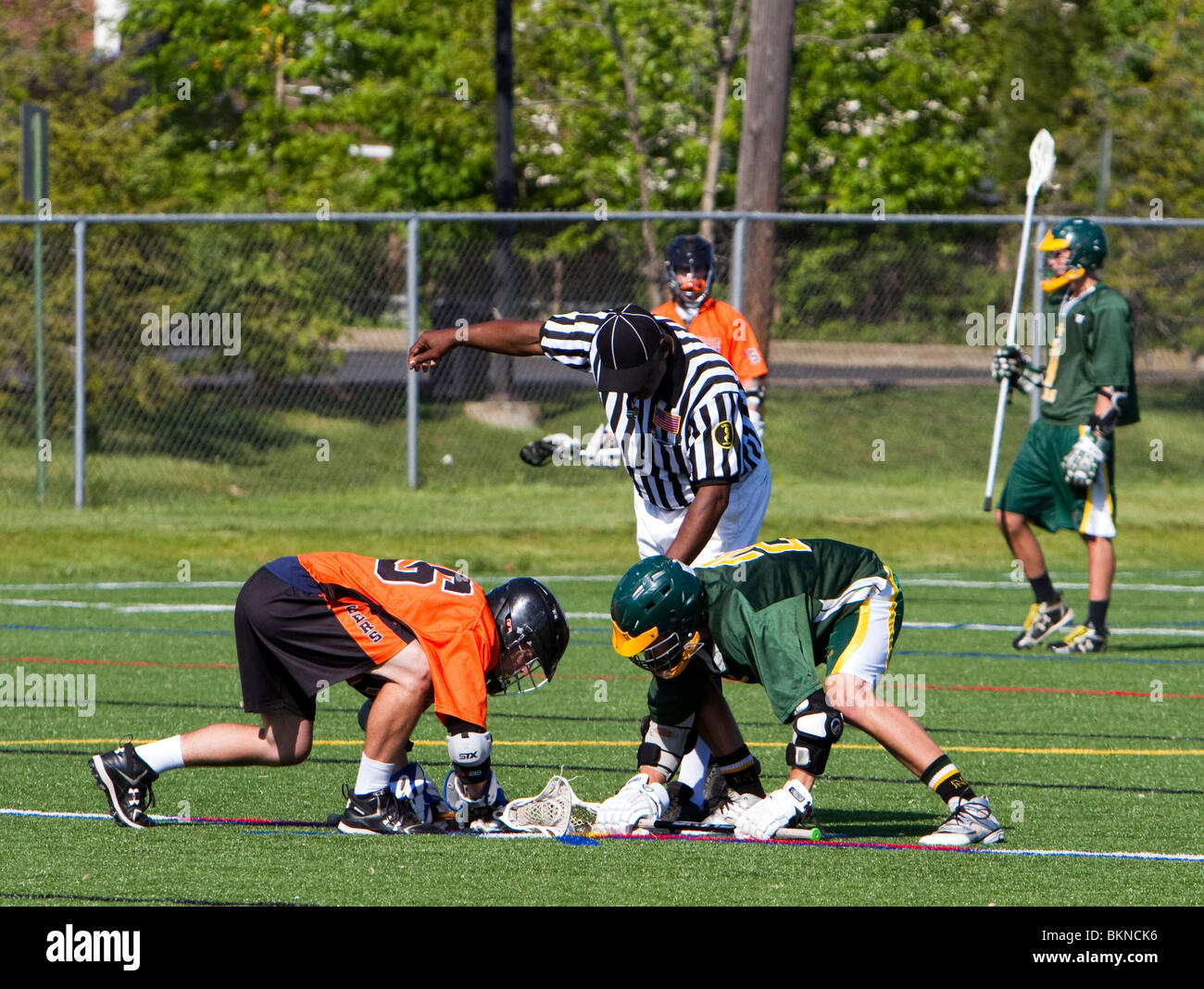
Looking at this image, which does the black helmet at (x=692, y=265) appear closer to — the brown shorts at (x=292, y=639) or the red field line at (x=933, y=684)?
the red field line at (x=933, y=684)

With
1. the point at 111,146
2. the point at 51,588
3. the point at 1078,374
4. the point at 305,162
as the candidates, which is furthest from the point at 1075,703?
the point at 305,162

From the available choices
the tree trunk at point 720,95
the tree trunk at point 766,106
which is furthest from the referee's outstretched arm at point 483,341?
the tree trunk at point 720,95

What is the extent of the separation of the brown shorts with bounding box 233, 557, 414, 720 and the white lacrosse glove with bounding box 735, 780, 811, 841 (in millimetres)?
1253

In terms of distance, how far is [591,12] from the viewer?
80.0 feet

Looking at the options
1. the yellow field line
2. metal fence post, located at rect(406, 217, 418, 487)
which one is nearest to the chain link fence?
metal fence post, located at rect(406, 217, 418, 487)

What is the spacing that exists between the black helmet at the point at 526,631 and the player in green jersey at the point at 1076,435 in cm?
508

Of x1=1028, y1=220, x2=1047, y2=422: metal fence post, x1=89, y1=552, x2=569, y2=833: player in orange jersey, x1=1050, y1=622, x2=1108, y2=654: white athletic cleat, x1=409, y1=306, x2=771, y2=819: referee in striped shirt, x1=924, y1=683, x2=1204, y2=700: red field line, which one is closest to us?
x1=89, y1=552, x2=569, y2=833: player in orange jersey

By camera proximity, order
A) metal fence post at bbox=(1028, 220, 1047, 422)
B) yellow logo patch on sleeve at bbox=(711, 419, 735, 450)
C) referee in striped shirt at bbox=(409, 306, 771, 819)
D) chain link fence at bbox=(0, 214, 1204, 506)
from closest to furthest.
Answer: referee in striped shirt at bbox=(409, 306, 771, 819)
yellow logo patch on sleeve at bbox=(711, 419, 735, 450)
metal fence post at bbox=(1028, 220, 1047, 422)
chain link fence at bbox=(0, 214, 1204, 506)

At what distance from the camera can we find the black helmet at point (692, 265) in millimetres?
9484

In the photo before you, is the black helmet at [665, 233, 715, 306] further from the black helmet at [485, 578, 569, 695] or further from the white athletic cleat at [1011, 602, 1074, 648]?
the black helmet at [485, 578, 569, 695]

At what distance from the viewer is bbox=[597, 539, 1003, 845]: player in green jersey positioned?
541 cm

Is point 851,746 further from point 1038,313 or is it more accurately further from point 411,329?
point 1038,313

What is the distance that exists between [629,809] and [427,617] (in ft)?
3.00
